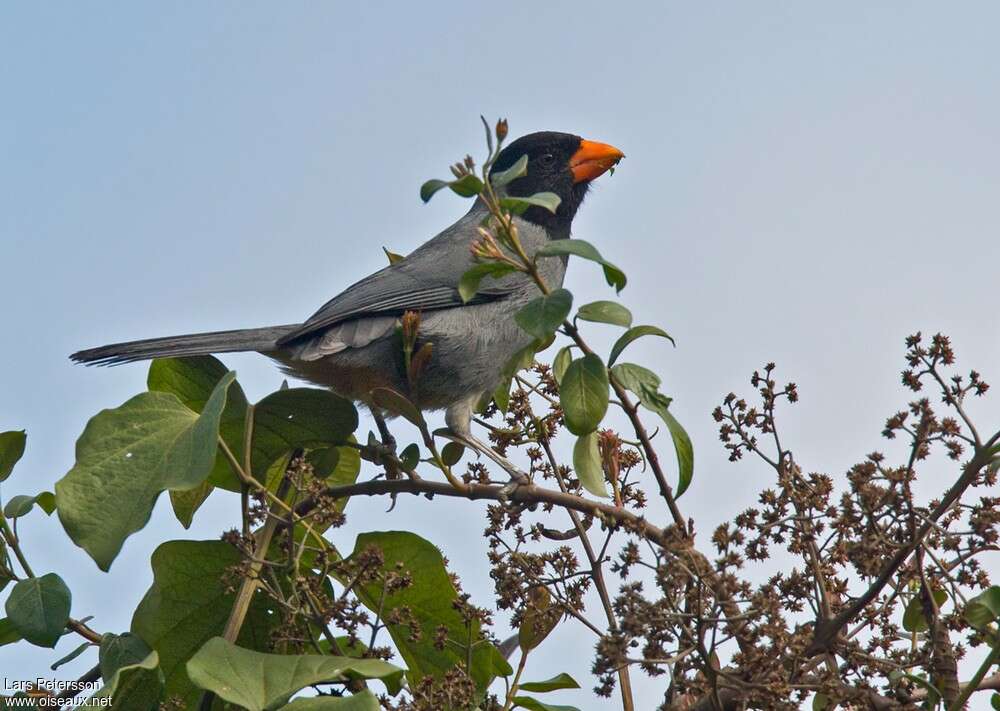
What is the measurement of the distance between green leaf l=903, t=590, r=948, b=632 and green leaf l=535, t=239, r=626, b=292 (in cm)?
85

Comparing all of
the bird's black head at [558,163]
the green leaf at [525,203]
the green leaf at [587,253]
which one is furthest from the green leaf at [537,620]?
the bird's black head at [558,163]

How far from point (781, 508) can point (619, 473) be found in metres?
0.59

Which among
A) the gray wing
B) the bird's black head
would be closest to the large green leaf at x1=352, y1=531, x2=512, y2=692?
the gray wing

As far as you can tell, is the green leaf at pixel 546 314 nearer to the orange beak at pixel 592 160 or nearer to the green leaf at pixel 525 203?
the green leaf at pixel 525 203

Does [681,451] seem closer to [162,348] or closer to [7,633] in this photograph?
[7,633]

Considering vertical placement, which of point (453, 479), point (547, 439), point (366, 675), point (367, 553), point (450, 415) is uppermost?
point (450, 415)

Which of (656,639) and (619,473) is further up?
(619,473)

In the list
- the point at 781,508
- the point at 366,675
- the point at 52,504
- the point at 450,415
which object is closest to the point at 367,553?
the point at 366,675

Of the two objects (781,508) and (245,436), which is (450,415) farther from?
(781,508)

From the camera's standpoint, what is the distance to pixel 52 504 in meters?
2.77

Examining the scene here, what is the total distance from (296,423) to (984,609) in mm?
1532

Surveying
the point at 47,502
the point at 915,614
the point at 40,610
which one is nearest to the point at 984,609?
the point at 915,614

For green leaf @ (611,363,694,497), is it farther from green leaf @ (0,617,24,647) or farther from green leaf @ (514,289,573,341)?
green leaf @ (0,617,24,647)

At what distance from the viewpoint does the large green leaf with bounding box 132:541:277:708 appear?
2.53 meters
